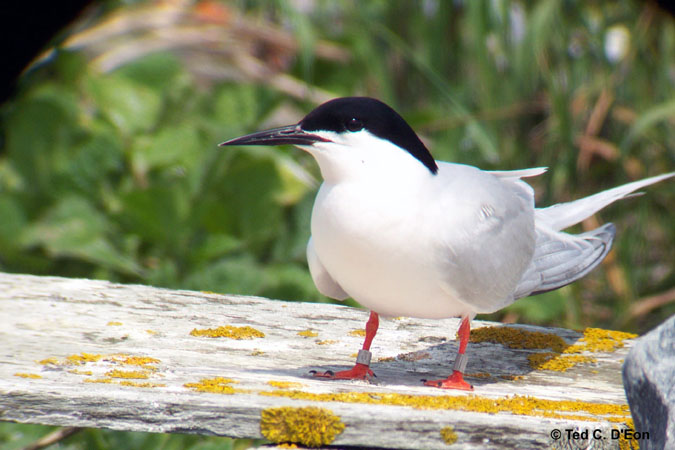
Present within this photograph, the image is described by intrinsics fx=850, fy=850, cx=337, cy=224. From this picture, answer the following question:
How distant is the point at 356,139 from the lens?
1908 mm

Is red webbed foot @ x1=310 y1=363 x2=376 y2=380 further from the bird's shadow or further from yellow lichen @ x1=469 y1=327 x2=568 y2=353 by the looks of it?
yellow lichen @ x1=469 y1=327 x2=568 y2=353

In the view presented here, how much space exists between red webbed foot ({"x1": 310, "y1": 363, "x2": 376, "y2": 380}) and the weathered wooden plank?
4cm

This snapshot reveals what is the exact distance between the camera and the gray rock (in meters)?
1.53

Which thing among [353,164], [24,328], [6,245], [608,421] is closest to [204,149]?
[6,245]

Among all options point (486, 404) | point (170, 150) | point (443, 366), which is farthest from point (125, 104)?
point (486, 404)

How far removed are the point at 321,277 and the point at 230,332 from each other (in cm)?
39

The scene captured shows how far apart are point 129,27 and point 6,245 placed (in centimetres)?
171

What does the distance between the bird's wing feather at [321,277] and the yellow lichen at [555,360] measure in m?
0.57

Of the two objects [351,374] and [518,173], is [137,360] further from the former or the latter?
[518,173]

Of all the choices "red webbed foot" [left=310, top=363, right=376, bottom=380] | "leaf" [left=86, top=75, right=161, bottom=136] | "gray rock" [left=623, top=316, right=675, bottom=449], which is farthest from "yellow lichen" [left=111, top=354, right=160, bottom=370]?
"leaf" [left=86, top=75, right=161, bottom=136]

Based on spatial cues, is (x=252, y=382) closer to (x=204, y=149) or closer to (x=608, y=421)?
(x=608, y=421)

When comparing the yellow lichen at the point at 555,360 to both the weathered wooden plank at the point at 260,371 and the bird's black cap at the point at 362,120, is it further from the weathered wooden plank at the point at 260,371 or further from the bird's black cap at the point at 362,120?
the bird's black cap at the point at 362,120

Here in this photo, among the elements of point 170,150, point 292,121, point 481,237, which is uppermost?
point 292,121
